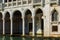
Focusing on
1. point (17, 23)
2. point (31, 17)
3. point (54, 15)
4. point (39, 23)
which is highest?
point (54, 15)

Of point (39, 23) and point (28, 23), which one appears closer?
point (39, 23)

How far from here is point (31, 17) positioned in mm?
36438

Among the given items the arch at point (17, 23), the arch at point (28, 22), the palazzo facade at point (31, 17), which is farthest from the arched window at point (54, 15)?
the arch at point (17, 23)

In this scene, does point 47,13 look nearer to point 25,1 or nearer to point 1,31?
point 25,1

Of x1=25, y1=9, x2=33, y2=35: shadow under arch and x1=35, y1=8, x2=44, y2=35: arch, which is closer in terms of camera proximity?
x1=35, y1=8, x2=44, y2=35: arch

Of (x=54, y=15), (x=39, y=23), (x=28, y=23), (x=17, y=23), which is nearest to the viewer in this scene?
(x=54, y=15)

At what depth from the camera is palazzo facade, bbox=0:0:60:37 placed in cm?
3281

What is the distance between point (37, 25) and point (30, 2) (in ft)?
15.0

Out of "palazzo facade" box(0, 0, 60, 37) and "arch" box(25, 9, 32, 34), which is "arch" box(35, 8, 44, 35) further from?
"arch" box(25, 9, 32, 34)

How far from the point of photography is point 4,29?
129 ft

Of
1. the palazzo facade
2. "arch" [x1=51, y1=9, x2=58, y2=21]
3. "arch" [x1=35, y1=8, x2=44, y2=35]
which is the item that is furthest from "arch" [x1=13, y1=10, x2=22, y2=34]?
"arch" [x1=51, y1=9, x2=58, y2=21]

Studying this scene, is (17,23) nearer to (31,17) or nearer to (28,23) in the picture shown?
(28,23)

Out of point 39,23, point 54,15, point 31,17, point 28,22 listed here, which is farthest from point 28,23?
point 54,15

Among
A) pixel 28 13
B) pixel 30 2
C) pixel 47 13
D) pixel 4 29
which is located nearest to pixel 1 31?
pixel 4 29
